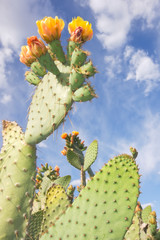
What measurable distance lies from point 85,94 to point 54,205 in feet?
3.33

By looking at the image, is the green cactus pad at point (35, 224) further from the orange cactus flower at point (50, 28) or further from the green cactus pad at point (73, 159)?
the orange cactus flower at point (50, 28)

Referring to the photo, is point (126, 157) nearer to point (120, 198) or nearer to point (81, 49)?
point (120, 198)

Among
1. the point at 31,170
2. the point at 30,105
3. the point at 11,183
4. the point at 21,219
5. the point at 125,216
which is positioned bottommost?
the point at 21,219

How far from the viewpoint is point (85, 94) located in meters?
1.59

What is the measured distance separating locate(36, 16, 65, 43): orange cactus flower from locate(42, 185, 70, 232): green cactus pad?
124 cm

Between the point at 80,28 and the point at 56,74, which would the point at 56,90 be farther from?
the point at 80,28

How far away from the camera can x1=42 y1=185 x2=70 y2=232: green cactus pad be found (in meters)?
1.96

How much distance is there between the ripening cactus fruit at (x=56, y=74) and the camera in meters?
1.62

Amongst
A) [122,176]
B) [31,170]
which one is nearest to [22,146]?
[31,170]

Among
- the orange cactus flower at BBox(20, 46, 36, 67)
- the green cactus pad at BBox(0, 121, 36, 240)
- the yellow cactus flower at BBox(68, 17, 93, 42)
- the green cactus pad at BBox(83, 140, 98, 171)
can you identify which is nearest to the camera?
the green cactus pad at BBox(0, 121, 36, 240)

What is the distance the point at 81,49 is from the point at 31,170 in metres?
0.91

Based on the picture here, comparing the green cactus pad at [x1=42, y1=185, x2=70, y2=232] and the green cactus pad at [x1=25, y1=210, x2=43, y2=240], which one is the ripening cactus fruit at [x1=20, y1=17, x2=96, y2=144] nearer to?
the green cactus pad at [x1=42, y1=185, x2=70, y2=232]

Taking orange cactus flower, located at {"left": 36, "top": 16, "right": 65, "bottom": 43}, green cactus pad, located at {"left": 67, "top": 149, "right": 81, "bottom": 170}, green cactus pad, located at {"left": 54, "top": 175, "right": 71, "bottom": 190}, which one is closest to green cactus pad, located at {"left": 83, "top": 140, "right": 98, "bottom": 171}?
green cactus pad, located at {"left": 67, "top": 149, "right": 81, "bottom": 170}

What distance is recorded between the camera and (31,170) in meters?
1.63
